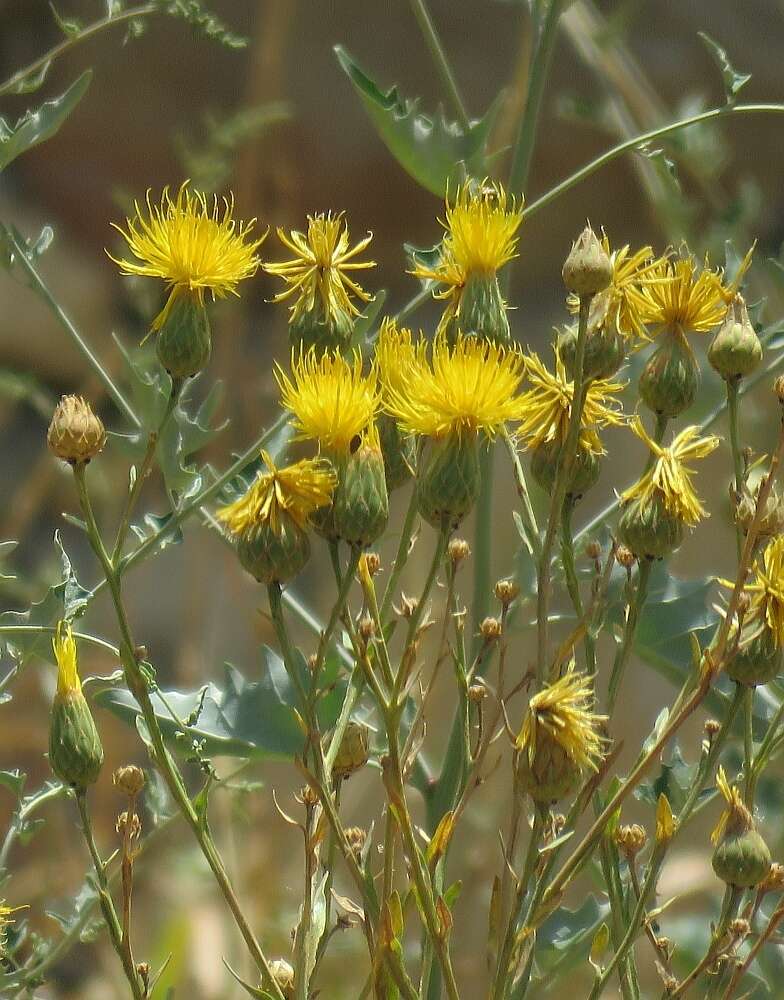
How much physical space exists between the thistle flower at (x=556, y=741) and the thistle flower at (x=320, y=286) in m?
0.20

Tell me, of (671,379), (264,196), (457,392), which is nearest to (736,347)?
(671,379)

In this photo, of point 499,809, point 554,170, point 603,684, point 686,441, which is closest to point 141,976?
point 686,441

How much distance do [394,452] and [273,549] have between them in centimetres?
10

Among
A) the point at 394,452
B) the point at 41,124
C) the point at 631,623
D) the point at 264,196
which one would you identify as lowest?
the point at 631,623

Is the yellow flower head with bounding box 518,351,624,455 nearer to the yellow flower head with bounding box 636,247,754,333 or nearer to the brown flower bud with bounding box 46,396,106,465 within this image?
the yellow flower head with bounding box 636,247,754,333

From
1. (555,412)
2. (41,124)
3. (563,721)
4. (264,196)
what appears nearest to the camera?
(563,721)

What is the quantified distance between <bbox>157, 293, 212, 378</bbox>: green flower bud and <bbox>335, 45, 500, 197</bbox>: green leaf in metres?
0.20

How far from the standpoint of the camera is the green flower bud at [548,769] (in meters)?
0.50

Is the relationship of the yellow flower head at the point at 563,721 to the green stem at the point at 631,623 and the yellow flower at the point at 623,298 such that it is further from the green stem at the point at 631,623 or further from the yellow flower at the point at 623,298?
the yellow flower at the point at 623,298

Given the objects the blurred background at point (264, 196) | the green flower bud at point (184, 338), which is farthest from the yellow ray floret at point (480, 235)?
the blurred background at point (264, 196)

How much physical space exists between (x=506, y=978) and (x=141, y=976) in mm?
148

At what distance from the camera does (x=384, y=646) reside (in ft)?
1.83

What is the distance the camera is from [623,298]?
0.61 metres

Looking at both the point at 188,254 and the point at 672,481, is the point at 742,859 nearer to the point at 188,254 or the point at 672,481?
the point at 672,481
